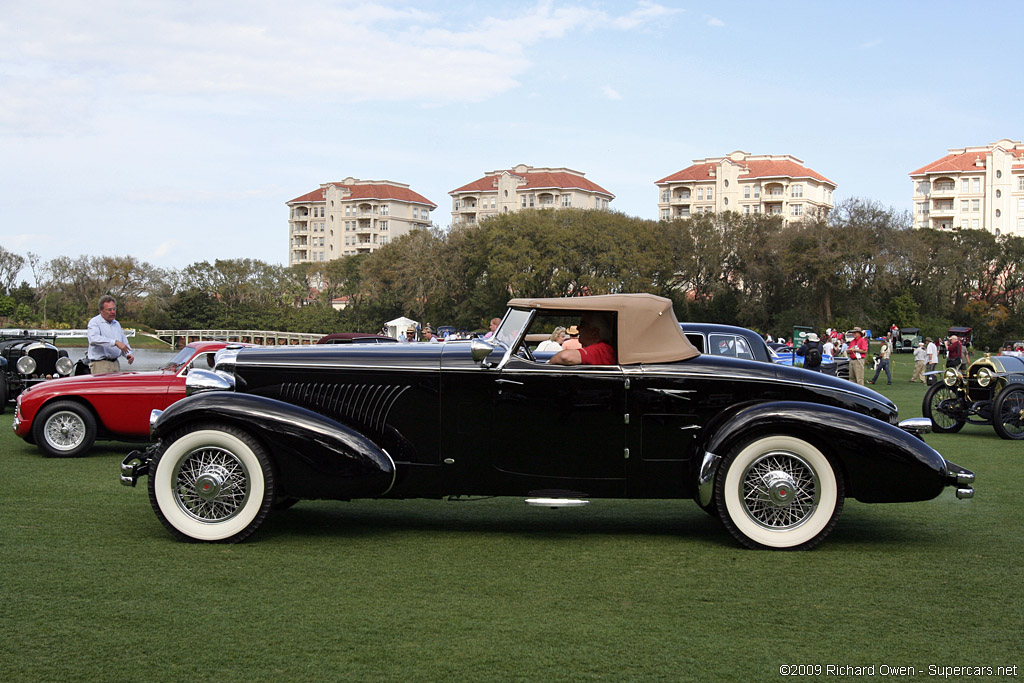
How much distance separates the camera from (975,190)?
130375 mm

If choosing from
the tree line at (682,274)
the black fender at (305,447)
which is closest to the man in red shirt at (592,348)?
the black fender at (305,447)

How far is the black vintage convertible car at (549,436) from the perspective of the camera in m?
5.73

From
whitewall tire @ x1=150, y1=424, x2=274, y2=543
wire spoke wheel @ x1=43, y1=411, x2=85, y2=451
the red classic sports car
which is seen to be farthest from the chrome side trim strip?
wire spoke wheel @ x1=43, y1=411, x2=85, y2=451

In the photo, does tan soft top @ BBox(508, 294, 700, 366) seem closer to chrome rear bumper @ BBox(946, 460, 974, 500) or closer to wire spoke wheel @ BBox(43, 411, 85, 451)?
chrome rear bumper @ BBox(946, 460, 974, 500)

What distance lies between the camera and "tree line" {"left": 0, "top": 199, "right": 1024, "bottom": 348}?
2685 inches

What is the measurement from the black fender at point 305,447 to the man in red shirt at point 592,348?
1.36 metres

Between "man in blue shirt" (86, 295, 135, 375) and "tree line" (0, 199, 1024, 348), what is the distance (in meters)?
57.9

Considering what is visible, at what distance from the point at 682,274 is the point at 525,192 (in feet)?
209

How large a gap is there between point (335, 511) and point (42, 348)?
10.5m

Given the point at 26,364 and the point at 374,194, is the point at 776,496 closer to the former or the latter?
the point at 26,364

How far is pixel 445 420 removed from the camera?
5941mm

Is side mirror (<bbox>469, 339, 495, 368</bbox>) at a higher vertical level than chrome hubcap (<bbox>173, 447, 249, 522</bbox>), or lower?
higher

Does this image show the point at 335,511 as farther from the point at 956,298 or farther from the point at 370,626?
the point at 956,298

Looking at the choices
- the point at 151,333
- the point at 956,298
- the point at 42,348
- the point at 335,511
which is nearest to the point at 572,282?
the point at 956,298
